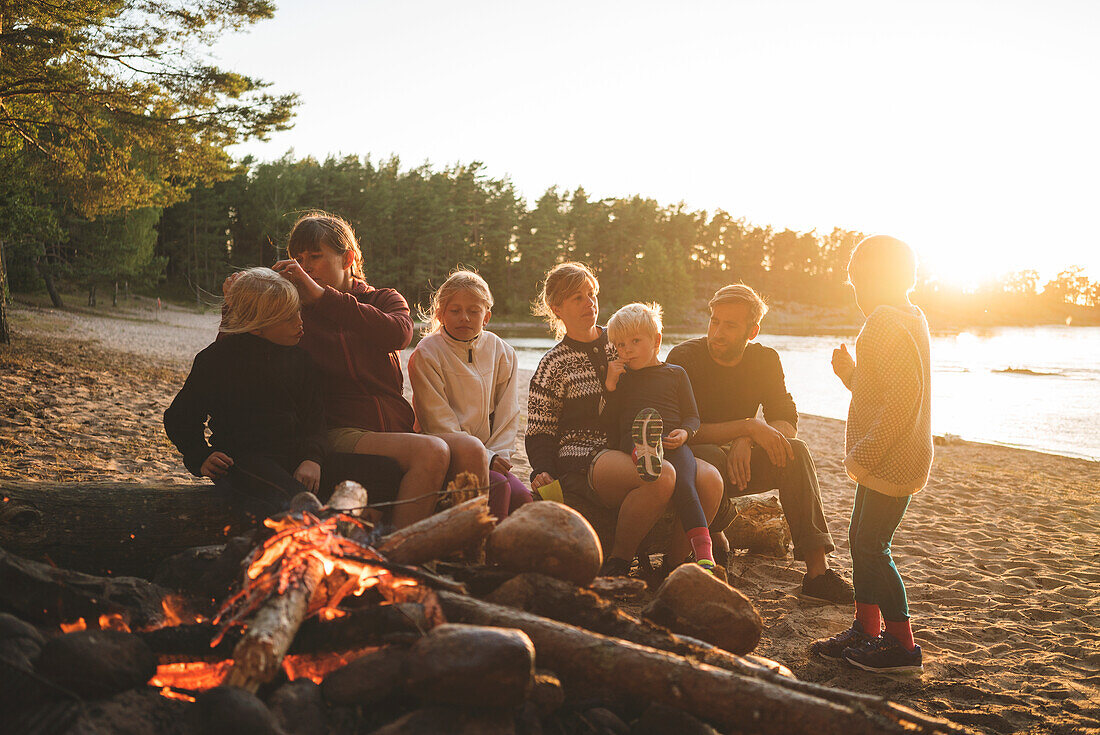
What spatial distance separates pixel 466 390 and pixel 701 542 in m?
1.59

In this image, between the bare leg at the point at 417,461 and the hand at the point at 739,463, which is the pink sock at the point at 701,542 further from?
the bare leg at the point at 417,461

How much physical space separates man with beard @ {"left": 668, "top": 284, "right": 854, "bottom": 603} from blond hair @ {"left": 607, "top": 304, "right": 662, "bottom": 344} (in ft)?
1.79

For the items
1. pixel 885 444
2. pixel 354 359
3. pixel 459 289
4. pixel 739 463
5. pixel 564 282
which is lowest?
pixel 739 463

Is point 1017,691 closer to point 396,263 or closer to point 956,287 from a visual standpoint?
point 396,263

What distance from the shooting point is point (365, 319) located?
11.9 feet

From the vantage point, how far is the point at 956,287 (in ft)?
374

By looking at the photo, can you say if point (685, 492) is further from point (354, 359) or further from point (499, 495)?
point (354, 359)

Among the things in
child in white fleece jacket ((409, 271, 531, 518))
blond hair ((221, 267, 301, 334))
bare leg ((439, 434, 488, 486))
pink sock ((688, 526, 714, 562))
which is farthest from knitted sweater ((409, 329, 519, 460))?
pink sock ((688, 526, 714, 562))

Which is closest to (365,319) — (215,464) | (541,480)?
(215,464)

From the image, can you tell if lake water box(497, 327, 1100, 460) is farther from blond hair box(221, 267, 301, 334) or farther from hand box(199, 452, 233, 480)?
hand box(199, 452, 233, 480)

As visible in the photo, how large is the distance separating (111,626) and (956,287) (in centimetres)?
13388

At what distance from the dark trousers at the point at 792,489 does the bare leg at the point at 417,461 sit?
1.74 meters

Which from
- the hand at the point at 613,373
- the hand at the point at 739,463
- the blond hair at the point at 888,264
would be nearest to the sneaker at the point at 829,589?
the hand at the point at 739,463

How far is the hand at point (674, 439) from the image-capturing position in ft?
12.1
